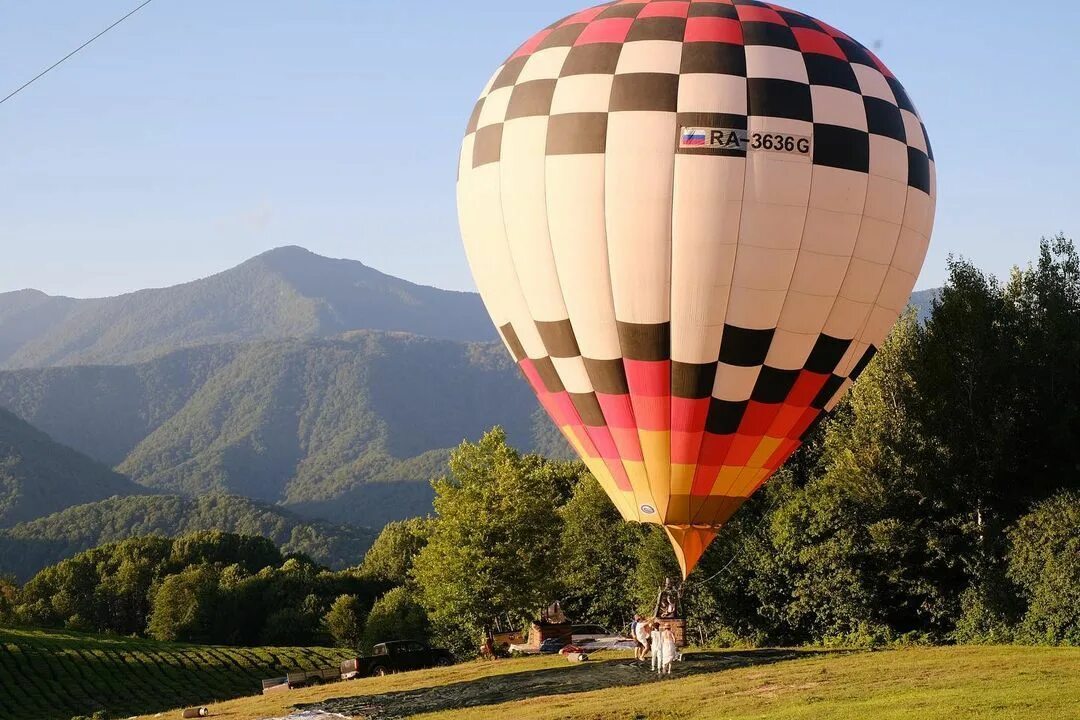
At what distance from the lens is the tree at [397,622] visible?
8131 centimetres

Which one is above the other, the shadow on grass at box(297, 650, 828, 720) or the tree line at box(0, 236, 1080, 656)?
the tree line at box(0, 236, 1080, 656)

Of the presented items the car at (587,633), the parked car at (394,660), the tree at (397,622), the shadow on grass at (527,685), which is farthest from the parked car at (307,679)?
the tree at (397,622)

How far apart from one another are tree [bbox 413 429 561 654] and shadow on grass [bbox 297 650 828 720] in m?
11.5

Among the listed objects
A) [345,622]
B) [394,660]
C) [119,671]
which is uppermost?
[394,660]

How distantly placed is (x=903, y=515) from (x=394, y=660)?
59.5 feet

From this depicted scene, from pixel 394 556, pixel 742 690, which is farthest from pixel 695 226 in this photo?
pixel 394 556

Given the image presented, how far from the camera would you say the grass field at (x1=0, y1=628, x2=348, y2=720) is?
65812mm

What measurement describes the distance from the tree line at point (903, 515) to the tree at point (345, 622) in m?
48.9

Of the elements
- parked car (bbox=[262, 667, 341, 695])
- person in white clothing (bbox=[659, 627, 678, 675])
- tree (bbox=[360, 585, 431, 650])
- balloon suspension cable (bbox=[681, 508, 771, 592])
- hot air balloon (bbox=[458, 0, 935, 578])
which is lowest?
tree (bbox=[360, 585, 431, 650])

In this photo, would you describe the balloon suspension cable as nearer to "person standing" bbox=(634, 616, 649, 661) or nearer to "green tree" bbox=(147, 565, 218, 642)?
"person standing" bbox=(634, 616, 649, 661)

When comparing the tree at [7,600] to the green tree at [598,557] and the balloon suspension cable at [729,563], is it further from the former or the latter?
the balloon suspension cable at [729,563]

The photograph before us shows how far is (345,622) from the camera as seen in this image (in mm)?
94750

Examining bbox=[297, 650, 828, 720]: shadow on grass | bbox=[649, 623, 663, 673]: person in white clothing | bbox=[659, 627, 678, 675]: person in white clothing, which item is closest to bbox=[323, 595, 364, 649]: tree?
bbox=[297, 650, 828, 720]: shadow on grass

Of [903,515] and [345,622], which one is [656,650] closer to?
[903,515]
